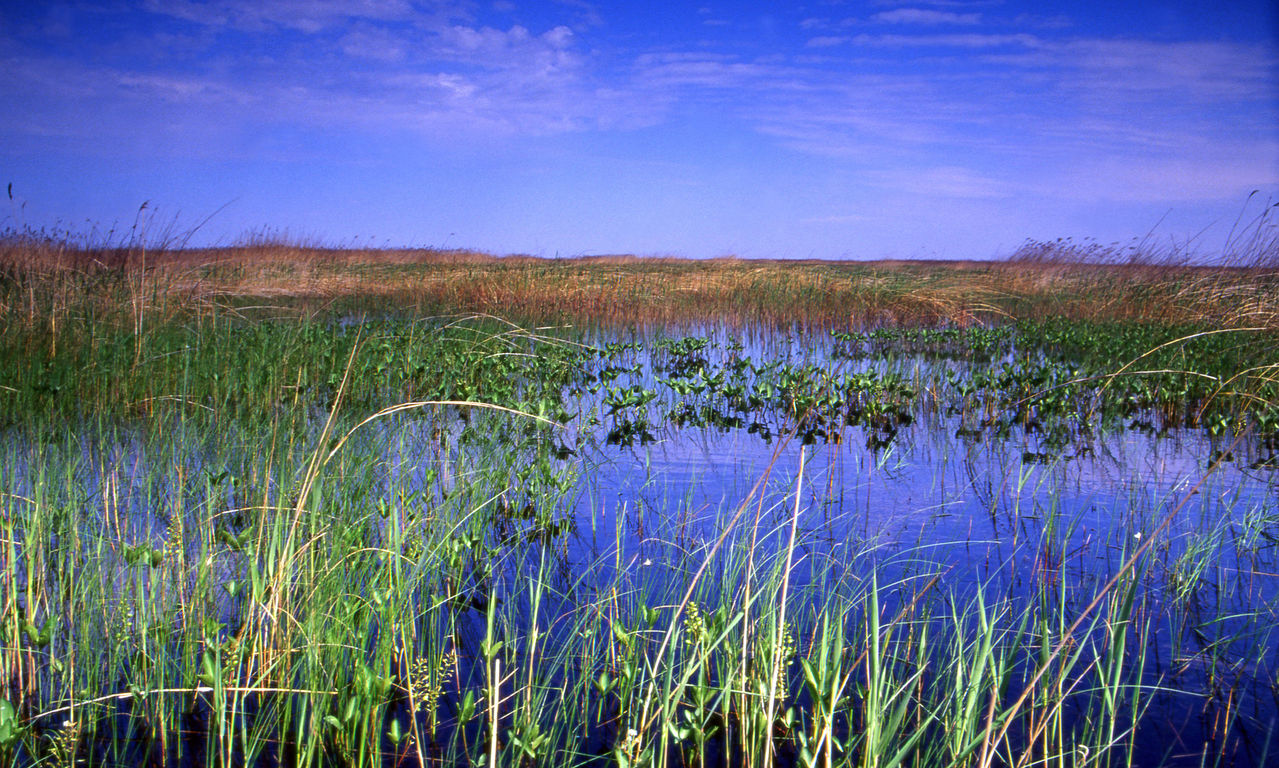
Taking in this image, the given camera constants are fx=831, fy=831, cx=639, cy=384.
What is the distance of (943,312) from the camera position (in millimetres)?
13562

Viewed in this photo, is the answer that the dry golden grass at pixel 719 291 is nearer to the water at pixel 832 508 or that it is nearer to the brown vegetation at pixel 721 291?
the brown vegetation at pixel 721 291

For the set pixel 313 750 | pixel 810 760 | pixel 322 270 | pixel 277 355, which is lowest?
pixel 313 750

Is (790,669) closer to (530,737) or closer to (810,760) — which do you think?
(810,760)

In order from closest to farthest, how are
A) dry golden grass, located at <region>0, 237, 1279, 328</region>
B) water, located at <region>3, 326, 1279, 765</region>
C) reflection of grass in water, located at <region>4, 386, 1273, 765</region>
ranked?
reflection of grass in water, located at <region>4, 386, 1273, 765</region> → water, located at <region>3, 326, 1279, 765</region> → dry golden grass, located at <region>0, 237, 1279, 328</region>

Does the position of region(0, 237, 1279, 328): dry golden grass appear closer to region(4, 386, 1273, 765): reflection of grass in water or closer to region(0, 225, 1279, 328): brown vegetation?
region(0, 225, 1279, 328): brown vegetation

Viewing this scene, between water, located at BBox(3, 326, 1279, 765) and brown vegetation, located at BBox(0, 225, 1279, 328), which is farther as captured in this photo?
brown vegetation, located at BBox(0, 225, 1279, 328)

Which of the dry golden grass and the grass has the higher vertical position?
the dry golden grass

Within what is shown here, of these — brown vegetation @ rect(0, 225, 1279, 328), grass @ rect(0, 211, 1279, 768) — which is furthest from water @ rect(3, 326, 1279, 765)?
brown vegetation @ rect(0, 225, 1279, 328)

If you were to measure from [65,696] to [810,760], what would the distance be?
1.82m

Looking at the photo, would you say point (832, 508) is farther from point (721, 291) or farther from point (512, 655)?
point (721, 291)

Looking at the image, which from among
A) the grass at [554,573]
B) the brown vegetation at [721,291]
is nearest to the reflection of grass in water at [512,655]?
the grass at [554,573]

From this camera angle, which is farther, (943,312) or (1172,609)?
(943,312)

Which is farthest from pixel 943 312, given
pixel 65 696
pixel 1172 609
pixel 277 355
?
pixel 65 696

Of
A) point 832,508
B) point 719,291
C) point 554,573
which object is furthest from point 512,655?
point 719,291
